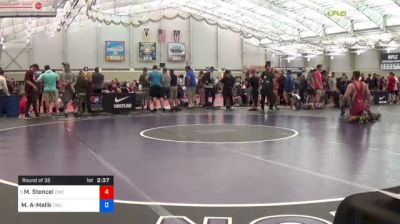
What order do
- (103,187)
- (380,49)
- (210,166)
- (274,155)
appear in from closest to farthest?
(103,187) → (210,166) → (274,155) → (380,49)

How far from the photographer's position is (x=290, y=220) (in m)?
3.95

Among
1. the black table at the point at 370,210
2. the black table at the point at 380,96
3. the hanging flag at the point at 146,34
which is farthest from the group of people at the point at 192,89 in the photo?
the hanging flag at the point at 146,34

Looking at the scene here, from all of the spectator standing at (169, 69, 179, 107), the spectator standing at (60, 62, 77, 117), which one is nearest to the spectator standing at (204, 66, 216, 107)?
the spectator standing at (169, 69, 179, 107)

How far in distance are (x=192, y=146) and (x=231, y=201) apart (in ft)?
12.4

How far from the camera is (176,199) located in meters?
4.64

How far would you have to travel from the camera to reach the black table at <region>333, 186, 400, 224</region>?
5.74ft

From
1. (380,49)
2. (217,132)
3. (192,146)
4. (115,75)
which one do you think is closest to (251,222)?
(192,146)

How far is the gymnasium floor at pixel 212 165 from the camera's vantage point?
14.0ft

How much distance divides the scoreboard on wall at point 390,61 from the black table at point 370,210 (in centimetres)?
3461

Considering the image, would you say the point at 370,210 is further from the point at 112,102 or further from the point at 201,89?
the point at 201,89

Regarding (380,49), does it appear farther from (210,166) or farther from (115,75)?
(210,166)

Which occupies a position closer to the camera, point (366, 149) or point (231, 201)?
point (231, 201)

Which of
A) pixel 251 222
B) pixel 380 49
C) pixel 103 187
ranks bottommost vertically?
pixel 251 222

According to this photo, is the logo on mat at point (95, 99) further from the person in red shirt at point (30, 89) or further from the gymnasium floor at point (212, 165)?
the gymnasium floor at point (212, 165)
